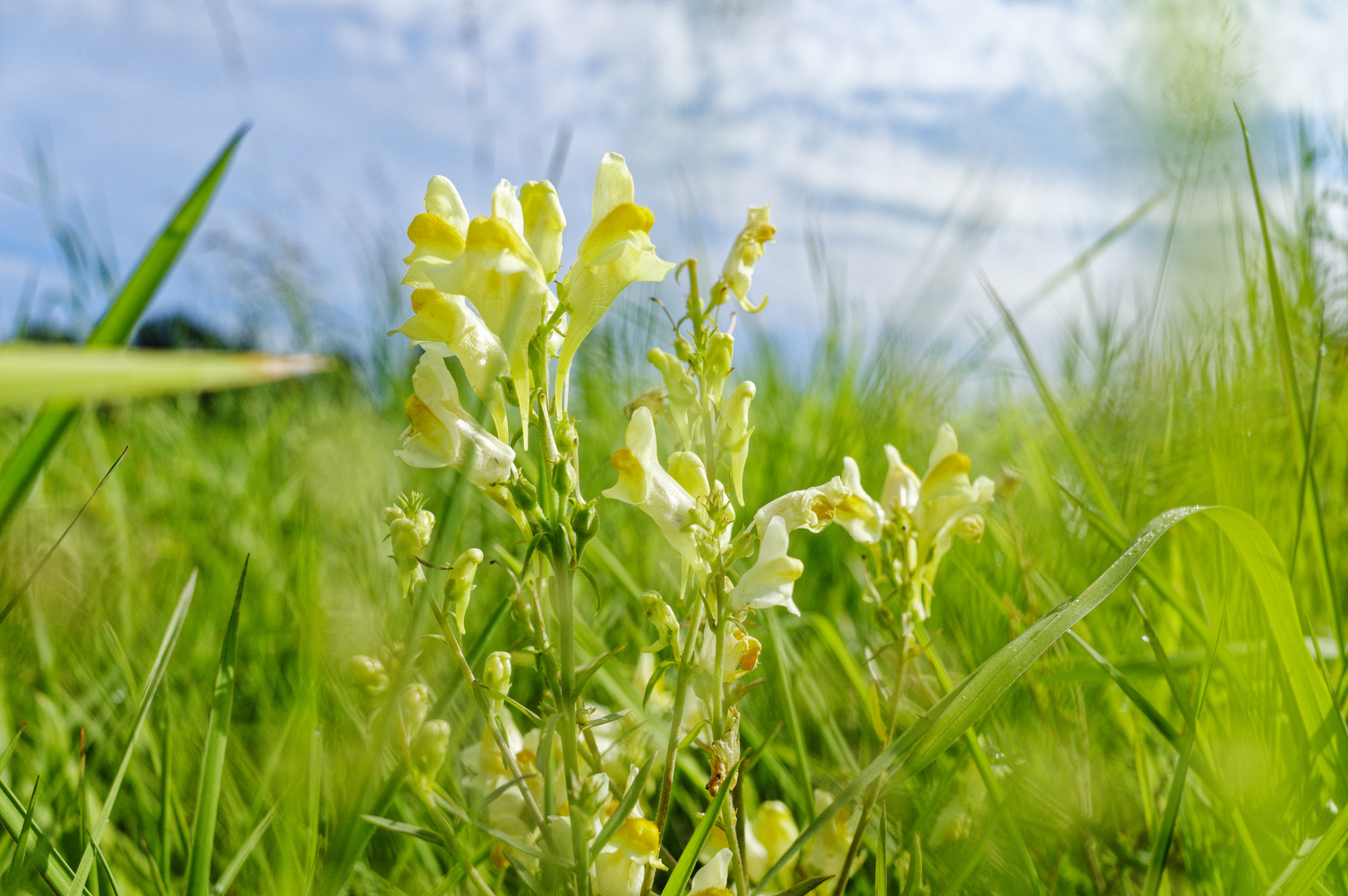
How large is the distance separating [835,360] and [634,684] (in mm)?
1470

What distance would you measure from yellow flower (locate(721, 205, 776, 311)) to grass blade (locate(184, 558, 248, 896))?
0.36 meters

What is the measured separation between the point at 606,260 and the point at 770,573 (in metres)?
0.20

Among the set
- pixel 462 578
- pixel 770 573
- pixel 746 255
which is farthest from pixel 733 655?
pixel 746 255

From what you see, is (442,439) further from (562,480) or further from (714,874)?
(714,874)

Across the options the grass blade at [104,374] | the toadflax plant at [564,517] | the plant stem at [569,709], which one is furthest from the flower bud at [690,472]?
the grass blade at [104,374]

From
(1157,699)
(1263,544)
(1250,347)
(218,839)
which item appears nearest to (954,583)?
(1157,699)

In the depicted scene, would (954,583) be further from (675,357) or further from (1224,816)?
(675,357)

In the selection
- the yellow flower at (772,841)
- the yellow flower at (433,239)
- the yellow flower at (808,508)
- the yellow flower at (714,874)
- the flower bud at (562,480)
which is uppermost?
the yellow flower at (433,239)

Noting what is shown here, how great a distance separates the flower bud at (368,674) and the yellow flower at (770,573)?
0.22m

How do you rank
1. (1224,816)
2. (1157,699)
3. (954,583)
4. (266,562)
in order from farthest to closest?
(266,562) < (954,583) < (1157,699) < (1224,816)

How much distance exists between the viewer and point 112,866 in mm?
685

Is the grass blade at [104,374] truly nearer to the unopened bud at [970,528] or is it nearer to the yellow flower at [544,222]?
the yellow flower at [544,222]

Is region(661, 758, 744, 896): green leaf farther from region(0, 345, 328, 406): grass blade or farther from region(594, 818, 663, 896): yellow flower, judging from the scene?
region(0, 345, 328, 406): grass blade

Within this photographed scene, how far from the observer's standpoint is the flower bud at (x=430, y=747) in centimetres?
47
